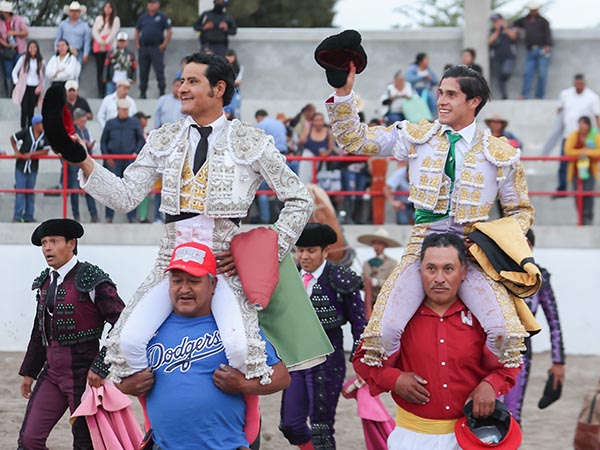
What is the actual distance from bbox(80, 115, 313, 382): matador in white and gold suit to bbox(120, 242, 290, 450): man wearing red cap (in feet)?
0.20

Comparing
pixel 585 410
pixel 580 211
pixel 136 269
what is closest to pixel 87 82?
pixel 136 269

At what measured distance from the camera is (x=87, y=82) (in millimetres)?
18297

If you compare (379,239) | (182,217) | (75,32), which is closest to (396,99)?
(379,239)

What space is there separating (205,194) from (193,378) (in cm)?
82

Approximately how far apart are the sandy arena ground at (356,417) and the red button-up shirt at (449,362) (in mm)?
3735

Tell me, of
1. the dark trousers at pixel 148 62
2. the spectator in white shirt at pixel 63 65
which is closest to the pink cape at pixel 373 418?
the spectator in white shirt at pixel 63 65

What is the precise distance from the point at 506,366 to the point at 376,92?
13771 millimetres

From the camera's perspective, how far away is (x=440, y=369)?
5.82m

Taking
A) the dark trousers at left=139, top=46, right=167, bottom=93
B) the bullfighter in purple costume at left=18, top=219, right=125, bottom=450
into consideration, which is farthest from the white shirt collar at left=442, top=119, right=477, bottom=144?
the dark trousers at left=139, top=46, right=167, bottom=93

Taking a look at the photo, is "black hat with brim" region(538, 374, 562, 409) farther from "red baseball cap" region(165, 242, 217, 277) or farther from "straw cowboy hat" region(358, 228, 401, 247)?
"straw cowboy hat" region(358, 228, 401, 247)

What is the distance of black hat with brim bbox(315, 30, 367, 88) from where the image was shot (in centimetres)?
561

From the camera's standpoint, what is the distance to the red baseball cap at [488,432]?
18.7ft

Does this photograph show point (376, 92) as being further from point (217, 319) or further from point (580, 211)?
point (217, 319)

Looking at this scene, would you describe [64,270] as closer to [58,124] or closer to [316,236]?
[316,236]
